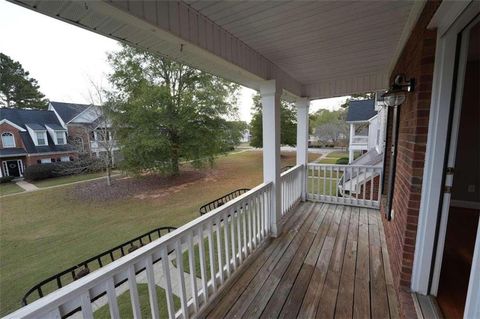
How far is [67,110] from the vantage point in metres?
5.25

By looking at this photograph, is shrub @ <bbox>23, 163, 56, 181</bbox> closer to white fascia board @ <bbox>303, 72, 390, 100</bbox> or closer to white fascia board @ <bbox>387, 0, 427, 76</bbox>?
white fascia board @ <bbox>303, 72, 390, 100</bbox>

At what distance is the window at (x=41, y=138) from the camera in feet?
11.1

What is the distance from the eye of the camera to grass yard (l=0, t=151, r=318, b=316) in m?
4.09

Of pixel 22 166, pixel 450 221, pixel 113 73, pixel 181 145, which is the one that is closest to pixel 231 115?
pixel 181 145

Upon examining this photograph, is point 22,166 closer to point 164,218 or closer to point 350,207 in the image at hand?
point 164,218

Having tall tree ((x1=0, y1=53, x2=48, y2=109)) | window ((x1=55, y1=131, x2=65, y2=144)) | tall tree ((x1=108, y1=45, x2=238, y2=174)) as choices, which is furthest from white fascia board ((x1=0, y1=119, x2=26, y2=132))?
tall tree ((x1=108, y1=45, x2=238, y2=174))

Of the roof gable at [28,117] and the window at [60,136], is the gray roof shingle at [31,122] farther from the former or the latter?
the window at [60,136]

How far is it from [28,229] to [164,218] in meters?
3.49

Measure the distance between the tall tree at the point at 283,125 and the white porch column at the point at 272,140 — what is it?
870 centimetres

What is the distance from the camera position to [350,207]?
411 cm

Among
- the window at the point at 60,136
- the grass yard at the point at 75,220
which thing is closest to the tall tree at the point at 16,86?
the window at the point at 60,136

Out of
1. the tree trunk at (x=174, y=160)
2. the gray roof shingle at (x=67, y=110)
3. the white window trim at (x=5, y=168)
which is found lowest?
the tree trunk at (x=174, y=160)

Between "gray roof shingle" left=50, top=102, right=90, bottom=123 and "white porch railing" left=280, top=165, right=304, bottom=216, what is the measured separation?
16.3ft

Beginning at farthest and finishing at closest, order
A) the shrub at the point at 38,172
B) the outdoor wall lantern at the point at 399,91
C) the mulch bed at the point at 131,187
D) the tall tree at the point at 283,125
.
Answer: the tall tree at the point at 283,125 < the mulch bed at the point at 131,187 < the shrub at the point at 38,172 < the outdoor wall lantern at the point at 399,91
